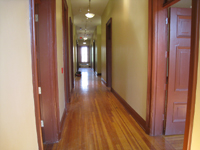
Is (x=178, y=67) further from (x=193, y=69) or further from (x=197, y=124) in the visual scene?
(x=197, y=124)

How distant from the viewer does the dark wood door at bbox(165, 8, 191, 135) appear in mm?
2496

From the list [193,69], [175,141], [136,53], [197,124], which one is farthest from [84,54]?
[197,124]

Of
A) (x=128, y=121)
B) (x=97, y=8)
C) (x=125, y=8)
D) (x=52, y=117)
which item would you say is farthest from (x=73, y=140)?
(x=97, y=8)

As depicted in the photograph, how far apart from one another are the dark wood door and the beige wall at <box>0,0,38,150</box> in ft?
7.08

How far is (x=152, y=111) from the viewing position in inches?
102

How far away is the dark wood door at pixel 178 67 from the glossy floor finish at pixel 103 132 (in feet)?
1.36

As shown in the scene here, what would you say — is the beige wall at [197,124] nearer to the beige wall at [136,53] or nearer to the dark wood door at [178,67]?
the dark wood door at [178,67]

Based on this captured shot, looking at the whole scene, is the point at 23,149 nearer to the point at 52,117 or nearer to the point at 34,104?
the point at 34,104

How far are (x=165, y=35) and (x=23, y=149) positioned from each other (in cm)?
243

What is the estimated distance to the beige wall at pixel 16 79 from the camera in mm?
925

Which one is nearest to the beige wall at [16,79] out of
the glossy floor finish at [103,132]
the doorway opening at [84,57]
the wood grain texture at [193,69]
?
the glossy floor finish at [103,132]

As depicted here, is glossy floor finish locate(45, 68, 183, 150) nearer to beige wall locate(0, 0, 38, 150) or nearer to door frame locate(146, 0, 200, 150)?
door frame locate(146, 0, 200, 150)

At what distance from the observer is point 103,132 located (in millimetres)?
2799

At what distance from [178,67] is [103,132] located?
1.72 meters
